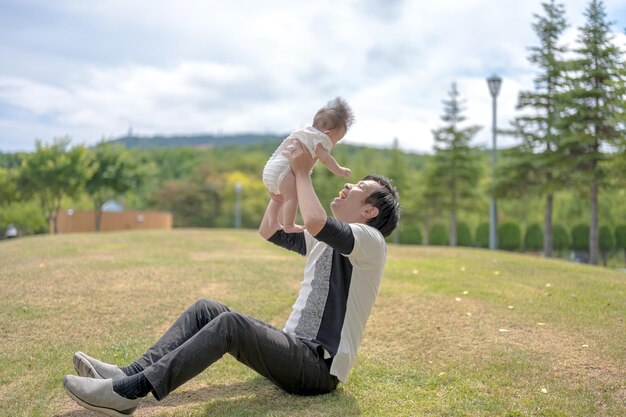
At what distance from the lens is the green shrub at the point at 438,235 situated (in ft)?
128

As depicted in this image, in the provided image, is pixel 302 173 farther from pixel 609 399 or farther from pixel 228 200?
pixel 228 200

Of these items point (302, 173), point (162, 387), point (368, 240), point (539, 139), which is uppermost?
point (539, 139)

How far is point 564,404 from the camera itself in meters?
3.84

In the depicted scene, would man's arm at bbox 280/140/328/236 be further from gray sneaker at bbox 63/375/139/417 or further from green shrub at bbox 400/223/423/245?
green shrub at bbox 400/223/423/245

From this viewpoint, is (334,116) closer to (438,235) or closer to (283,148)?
(283,148)

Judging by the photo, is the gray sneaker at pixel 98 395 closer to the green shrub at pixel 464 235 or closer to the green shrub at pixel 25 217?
the green shrub at pixel 464 235

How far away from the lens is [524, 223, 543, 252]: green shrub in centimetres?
3581

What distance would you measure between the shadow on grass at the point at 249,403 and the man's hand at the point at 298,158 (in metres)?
1.45

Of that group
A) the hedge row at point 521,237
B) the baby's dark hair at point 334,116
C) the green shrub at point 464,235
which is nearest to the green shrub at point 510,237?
the hedge row at point 521,237

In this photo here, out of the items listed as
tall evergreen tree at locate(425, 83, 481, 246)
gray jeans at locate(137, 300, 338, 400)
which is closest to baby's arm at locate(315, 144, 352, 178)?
gray jeans at locate(137, 300, 338, 400)

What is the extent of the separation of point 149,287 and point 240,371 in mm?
3372

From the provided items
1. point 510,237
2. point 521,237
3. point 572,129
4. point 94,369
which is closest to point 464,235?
point 510,237

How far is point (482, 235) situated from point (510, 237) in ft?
6.78

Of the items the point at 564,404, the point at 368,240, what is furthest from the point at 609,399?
the point at 368,240
